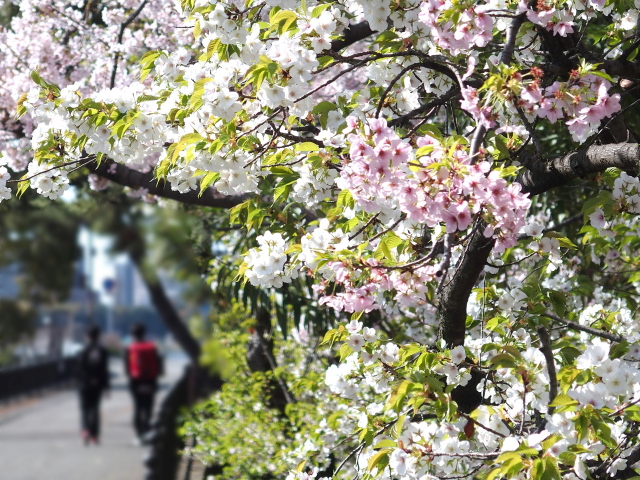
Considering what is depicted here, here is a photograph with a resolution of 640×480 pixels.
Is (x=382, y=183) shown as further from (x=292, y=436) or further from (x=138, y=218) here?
(x=292, y=436)

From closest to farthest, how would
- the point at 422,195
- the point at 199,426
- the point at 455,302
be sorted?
the point at 422,195
the point at 455,302
the point at 199,426

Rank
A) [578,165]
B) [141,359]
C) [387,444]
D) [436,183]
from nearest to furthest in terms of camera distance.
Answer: [141,359]
[436,183]
[387,444]
[578,165]

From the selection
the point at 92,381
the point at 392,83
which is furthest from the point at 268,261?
the point at 92,381

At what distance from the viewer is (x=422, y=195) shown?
214 cm

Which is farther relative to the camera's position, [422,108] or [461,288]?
[461,288]

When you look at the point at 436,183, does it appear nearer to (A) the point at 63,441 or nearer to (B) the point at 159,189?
(A) the point at 63,441

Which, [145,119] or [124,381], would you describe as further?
[145,119]

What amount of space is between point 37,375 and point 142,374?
0.63 feet

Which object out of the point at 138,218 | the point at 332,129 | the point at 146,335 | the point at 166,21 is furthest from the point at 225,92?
the point at 166,21

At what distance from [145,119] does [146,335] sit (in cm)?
163

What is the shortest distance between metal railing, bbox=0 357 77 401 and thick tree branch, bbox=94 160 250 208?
287cm

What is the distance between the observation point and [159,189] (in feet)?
14.9

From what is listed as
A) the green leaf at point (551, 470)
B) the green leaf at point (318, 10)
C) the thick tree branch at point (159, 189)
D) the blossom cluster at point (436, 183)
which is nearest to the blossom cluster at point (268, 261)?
the blossom cluster at point (436, 183)

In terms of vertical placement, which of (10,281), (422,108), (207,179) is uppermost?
(422,108)
